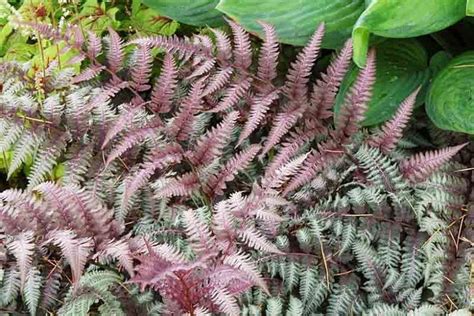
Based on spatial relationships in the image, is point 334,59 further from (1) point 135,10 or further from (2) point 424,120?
(1) point 135,10

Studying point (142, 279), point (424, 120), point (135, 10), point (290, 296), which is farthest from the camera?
point (135, 10)

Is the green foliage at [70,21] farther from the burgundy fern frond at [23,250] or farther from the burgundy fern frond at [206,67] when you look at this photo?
the burgundy fern frond at [23,250]

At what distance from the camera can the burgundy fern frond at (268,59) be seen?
1533 mm

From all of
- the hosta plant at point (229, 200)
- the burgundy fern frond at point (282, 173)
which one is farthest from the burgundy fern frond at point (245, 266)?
the burgundy fern frond at point (282, 173)

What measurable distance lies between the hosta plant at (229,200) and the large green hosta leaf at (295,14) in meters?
0.05

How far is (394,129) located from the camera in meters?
1.55

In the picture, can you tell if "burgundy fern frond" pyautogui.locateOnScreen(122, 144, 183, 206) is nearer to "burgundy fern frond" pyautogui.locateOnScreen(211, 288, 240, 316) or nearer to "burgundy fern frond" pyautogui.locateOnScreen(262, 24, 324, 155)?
"burgundy fern frond" pyautogui.locateOnScreen(262, 24, 324, 155)

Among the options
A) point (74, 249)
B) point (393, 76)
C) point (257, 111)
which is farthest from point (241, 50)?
point (74, 249)

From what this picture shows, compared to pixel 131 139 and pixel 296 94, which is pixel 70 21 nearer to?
pixel 131 139

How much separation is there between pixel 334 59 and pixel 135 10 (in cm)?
66

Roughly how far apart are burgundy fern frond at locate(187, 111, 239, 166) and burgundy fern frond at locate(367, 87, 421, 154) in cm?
31

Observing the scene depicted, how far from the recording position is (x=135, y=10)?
201 cm

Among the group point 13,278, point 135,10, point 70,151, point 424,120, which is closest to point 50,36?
point 70,151

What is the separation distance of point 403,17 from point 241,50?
1.34 ft
